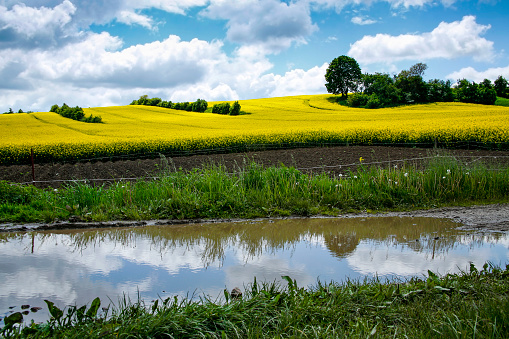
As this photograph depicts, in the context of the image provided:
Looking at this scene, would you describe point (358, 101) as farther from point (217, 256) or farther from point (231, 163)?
point (217, 256)

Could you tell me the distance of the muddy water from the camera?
13.5ft

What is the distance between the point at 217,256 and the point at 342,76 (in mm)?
53172

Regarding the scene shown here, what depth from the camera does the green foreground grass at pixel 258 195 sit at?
747cm

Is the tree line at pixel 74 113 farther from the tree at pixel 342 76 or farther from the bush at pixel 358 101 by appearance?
the tree at pixel 342 76

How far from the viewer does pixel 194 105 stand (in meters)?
40.8

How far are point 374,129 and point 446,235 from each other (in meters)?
14.0

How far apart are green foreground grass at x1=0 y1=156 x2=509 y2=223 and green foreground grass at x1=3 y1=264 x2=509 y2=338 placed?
4.07 metres

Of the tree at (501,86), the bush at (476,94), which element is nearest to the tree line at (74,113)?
the bush at (476,94)

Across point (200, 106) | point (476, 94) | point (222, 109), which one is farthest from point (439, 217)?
point (476, 94)

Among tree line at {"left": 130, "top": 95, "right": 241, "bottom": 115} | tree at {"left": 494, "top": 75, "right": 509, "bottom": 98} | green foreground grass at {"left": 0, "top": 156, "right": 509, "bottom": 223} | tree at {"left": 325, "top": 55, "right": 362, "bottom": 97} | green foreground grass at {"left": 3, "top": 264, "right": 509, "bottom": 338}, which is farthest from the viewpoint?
tree at {"left": 325, "top": 55, "right": 362, "bottom": 97}

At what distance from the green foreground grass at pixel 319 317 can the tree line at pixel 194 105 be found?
32.1 meters

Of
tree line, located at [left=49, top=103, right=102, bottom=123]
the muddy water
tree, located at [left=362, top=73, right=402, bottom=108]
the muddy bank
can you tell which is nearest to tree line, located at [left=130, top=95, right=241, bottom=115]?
tree line, located at [left=49, top=103, right=102, bottom=123]

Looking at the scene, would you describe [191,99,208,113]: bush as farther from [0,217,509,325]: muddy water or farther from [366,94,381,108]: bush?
[0,217,509,325]: muddy water

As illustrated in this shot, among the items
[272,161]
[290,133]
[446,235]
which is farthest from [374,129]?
[446,235]
